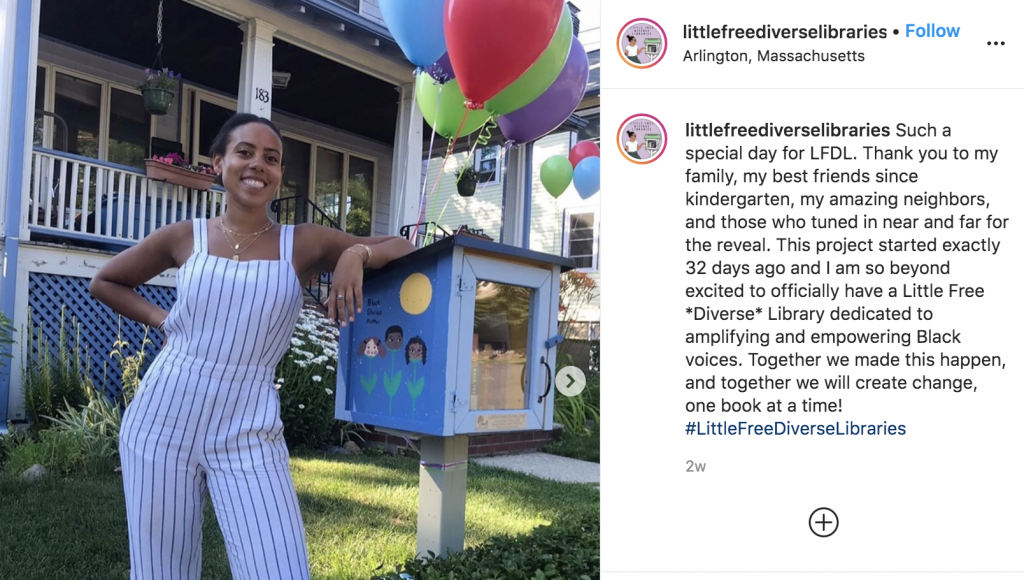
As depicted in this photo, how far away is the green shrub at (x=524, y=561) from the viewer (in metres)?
2.42

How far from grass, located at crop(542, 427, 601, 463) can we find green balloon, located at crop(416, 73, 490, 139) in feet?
11.2

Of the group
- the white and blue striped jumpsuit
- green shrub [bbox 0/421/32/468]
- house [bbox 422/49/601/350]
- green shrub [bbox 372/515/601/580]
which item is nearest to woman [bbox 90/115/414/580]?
the white and blue striped jumpsuit

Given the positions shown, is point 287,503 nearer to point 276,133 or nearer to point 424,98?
point 276,133

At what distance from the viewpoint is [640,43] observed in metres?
1.38

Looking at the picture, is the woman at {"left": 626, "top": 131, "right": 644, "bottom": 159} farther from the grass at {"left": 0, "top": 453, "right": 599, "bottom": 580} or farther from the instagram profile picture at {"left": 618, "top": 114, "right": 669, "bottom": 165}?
the grass at {"left": 0, "top": 453, "right": 599, "bottom": 580}

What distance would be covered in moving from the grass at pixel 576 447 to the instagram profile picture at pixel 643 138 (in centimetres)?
585

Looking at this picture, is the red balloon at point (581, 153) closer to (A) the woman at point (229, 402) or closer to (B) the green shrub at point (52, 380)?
(B) the green shrub at point (52, 380)

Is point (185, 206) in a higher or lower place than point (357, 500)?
higher

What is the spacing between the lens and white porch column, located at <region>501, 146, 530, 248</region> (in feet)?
36.0

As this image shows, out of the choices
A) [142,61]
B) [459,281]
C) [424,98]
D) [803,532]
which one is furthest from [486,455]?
[142,61]

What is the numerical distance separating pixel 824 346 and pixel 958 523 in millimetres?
346


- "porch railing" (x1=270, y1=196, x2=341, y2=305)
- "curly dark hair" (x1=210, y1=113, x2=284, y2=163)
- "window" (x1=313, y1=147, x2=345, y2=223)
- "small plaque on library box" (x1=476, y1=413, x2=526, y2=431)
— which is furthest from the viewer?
"window" (x1=313, y1=147, x2=345, y2=223)

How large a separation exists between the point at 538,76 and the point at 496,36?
610 millimetres

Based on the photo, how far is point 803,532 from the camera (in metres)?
1.30
